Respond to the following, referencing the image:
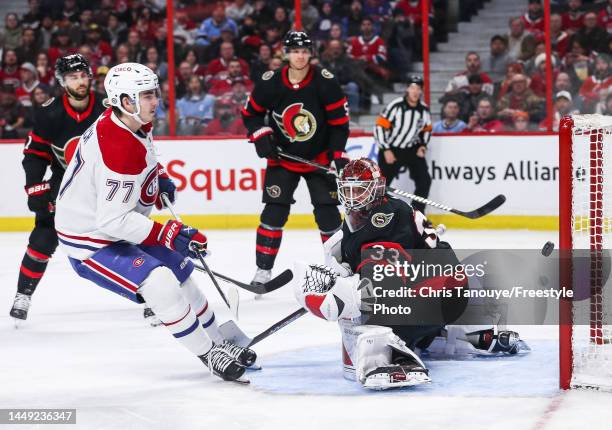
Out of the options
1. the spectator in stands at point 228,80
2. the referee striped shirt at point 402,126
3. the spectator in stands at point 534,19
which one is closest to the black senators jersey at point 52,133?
the referee striped shirt at point 402,126

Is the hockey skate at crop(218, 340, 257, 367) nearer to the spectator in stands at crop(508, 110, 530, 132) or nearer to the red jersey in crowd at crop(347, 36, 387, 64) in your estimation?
the spectator in stands at crop(508, 110, 530, 132)

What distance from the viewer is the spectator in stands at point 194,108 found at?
8.38 metres

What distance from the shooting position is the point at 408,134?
7.85 m

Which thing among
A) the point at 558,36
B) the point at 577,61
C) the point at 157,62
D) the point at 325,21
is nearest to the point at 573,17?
the point at 558,36

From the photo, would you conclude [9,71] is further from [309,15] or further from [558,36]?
[558,36]

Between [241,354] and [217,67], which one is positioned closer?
[241,354]

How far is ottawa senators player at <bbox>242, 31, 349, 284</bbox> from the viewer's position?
565cm

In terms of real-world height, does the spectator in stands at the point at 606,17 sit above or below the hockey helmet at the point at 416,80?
above

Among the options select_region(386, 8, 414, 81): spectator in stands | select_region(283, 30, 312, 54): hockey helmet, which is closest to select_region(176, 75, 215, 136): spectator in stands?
select_region(386, 8, 414, 81): spectator in stands

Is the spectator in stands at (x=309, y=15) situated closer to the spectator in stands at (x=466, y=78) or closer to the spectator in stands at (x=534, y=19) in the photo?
the spectator in stands at (x=466, y=78)

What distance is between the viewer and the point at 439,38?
8242 millimetres

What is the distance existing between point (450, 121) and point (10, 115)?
3273 mm

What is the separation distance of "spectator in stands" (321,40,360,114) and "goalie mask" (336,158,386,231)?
15.1ft

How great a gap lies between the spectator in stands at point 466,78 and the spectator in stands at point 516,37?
9.5 inches
